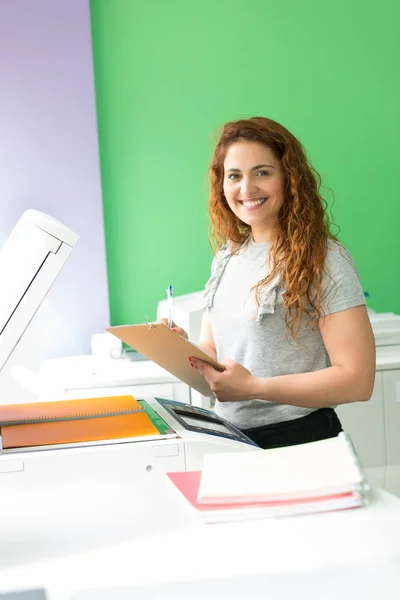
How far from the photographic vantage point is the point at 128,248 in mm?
3330

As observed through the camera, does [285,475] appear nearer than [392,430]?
Yes

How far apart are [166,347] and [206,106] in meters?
2.00

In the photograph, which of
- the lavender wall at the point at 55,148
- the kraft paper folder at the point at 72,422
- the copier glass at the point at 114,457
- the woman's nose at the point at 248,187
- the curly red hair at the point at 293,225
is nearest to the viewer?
the copier glass at the point at 114,457

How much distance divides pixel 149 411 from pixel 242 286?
1.24 ft

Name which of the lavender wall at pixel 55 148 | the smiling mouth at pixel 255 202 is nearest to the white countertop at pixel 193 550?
the smiling mouth at pixel 255 202

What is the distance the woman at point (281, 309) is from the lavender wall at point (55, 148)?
146 cm

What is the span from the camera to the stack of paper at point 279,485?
100 centimetres

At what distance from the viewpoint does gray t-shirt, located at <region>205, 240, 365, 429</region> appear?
1.61 m

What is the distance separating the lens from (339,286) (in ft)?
5.24

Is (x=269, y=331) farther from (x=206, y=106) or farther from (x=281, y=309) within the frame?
(x=206, y=106)

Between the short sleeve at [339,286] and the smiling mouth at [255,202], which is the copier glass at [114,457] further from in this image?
the smiling mouth at [255,202]

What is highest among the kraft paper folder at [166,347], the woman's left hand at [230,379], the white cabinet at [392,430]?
the kraft paper folder at [166,347]

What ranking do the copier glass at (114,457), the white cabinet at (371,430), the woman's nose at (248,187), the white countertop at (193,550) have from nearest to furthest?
the white countertop at (193,550), the copier glass at (114,457), the woman's nose at (248,187), the white cabinet at (371,430)

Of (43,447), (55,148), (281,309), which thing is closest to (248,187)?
(281,309)
